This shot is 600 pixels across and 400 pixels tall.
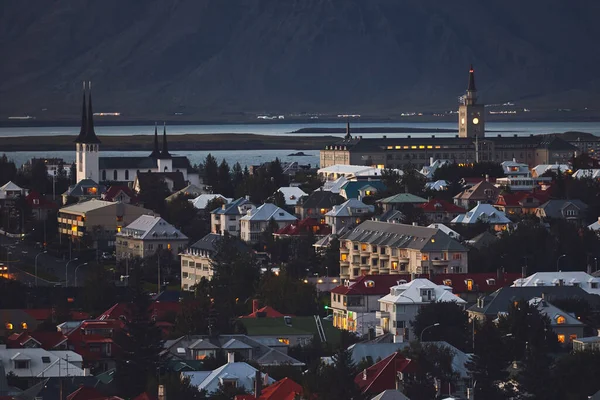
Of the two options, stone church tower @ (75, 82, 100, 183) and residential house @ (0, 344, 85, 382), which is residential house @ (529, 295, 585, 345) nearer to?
residential house @ (0, 344, 85, 382)

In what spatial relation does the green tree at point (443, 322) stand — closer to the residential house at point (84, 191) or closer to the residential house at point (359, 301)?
the residential house at point (359, 301)

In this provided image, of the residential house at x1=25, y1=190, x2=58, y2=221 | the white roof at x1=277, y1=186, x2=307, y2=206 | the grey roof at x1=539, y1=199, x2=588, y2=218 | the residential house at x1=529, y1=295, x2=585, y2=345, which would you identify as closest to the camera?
the residential house at x1=529, y1=295, x2=585, y2=345

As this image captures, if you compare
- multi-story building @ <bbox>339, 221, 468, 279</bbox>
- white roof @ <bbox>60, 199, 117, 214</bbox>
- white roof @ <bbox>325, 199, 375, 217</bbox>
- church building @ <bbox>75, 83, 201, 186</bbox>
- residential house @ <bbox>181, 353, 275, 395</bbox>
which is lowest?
residential house @ <bbox>181, 353, 275, 395</bbox>

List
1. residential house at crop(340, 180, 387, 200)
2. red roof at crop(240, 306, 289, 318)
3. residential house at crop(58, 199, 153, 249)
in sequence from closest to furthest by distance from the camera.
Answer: red roof at crop(240, 306, 289, 318)
residential house at crop(58, 199, 153, 249)
residential house at crop(340, 180, 387, 200)

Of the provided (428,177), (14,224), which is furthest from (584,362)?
(428,177)

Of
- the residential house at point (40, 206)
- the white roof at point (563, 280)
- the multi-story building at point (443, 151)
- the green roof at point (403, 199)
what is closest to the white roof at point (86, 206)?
the residential house at point (40, 206)

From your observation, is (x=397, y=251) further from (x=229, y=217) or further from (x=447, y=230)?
(x=229, y=217)

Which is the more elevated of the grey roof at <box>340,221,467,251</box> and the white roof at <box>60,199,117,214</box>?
the white roof at <box>60,199,117,214</box>

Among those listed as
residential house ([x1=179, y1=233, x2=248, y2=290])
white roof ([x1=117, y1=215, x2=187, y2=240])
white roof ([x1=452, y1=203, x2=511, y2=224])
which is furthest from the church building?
residential house ([x1=179, y1=233, x2=248, y2=290])
